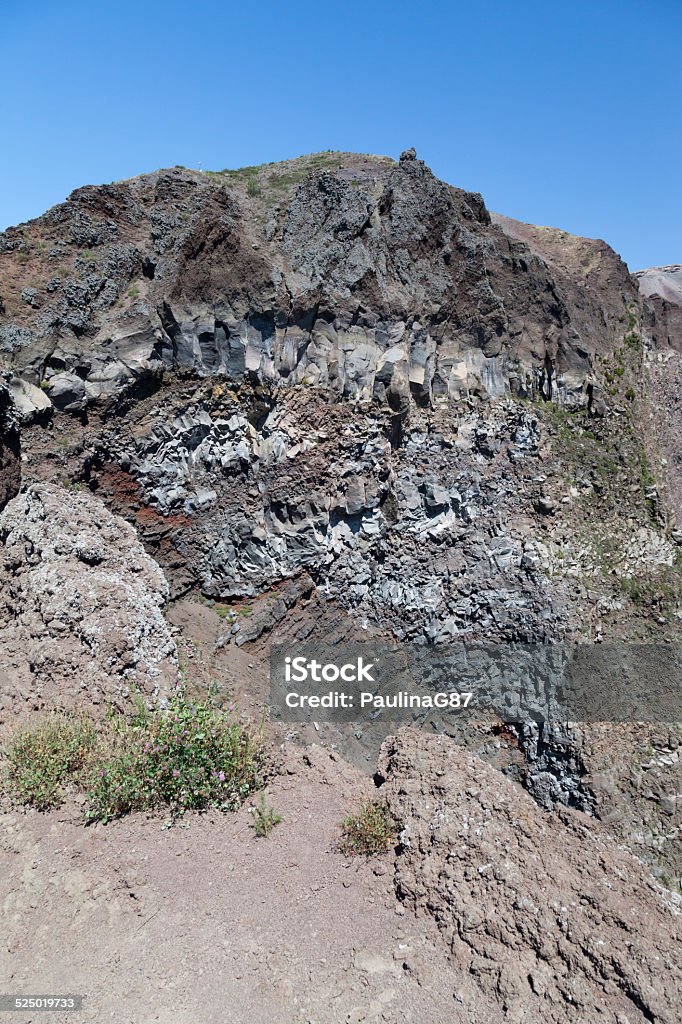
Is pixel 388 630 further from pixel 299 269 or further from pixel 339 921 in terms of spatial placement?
pixel 299 269

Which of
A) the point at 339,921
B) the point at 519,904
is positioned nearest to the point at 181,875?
the point at 339,921

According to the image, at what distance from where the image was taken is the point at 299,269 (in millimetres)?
12758

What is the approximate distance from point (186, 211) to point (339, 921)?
503 inches

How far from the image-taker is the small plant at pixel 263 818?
7.09 metres

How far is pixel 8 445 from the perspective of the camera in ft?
34.6

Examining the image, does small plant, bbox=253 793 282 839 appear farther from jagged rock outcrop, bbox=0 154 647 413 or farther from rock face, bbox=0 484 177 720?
jagged rock outcrop, bbox=0 154 647 413

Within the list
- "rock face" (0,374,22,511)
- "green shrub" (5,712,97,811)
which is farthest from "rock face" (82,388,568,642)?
"green shrub" (5,712,97,811)

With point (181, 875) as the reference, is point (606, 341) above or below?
above

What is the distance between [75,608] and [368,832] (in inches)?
210

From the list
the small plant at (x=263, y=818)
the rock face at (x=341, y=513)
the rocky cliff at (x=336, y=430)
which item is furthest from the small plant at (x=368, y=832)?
the rock face at (x=341, y=513)

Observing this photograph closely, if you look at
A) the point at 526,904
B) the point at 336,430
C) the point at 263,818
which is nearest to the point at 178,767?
the point at 263,818

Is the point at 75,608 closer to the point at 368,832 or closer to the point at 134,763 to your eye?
the point at 134,763

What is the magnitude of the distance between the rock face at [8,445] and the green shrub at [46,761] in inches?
182

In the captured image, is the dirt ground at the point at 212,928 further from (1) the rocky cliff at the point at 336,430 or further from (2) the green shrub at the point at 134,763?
A: (1) the rocky cliff at the point at 336,430
